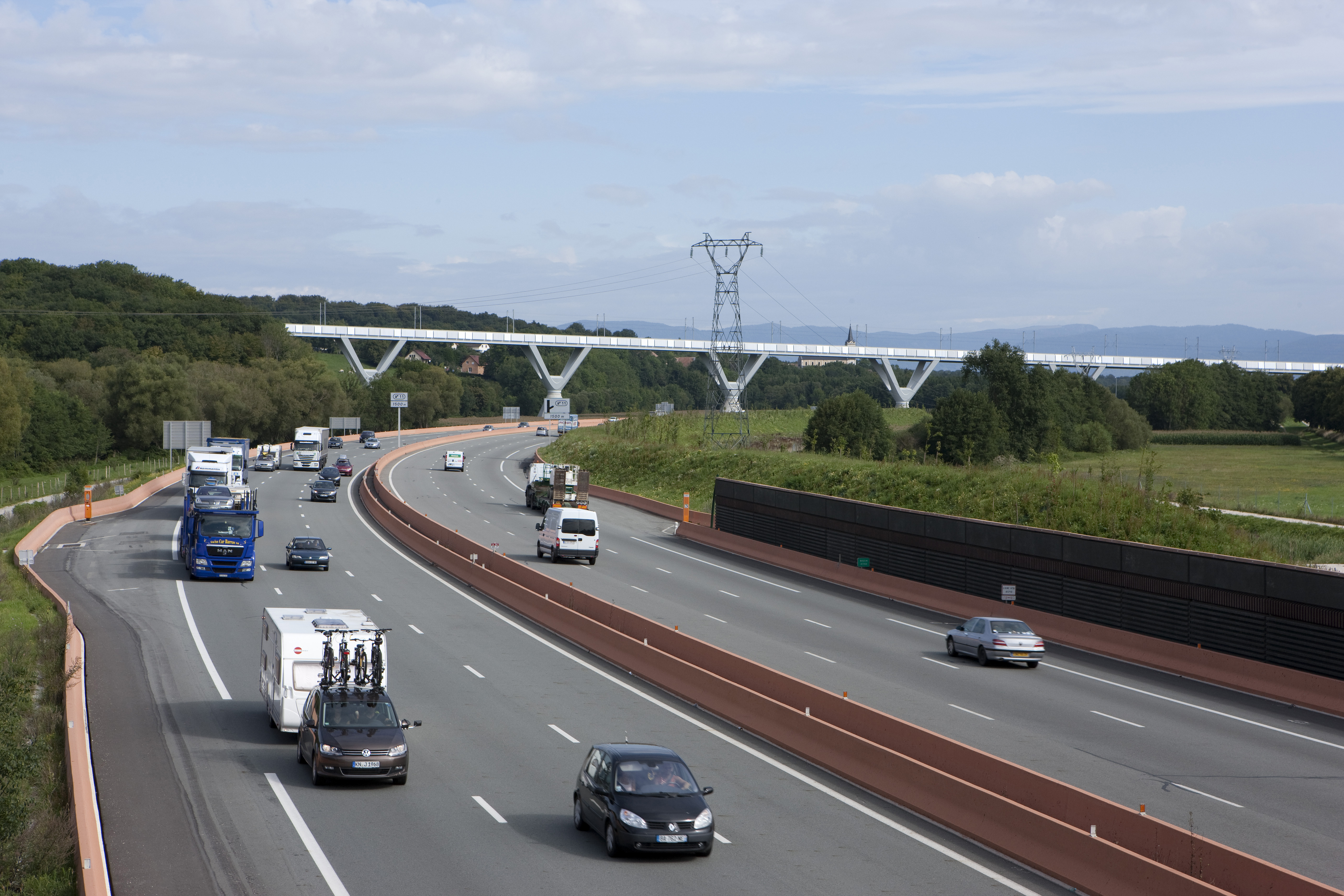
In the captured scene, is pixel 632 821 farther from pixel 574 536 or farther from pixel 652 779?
pixel 574 536

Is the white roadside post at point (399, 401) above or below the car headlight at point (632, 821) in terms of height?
above

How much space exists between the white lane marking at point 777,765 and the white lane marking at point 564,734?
2.65 m

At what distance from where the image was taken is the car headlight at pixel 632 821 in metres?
14.6

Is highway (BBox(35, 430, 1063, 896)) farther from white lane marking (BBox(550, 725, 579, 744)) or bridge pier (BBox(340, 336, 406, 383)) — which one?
bridge pier (BBox(340, 336, 406, 383))

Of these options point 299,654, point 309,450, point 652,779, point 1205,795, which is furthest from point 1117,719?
point 309,450

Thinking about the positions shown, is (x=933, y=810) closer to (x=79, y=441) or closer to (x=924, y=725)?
(x=924, y=725)

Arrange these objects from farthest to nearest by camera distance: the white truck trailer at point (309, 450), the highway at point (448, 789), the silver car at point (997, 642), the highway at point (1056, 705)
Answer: the white truck trailer at point (309, 450) < the silver car at point (997, 642) < the highway at point (1056, 705) < the highway at point (448, 789)

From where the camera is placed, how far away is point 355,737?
58.5 feet

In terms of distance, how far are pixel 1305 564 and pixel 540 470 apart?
41867 mm

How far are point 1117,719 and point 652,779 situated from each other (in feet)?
43.4

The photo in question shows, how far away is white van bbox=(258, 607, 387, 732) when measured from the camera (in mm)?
20562

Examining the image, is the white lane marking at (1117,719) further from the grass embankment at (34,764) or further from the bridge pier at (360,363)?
the bridge pier at (360,363)

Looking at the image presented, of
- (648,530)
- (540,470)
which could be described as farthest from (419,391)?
(648,530)

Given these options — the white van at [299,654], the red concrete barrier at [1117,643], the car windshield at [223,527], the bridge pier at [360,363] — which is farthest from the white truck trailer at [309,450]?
the bridge pier at [360,363]
